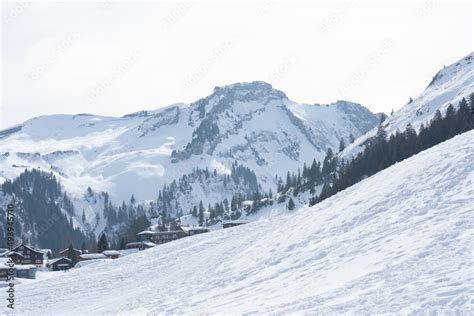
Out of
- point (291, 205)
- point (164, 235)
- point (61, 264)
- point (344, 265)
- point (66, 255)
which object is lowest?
point (61, 264)

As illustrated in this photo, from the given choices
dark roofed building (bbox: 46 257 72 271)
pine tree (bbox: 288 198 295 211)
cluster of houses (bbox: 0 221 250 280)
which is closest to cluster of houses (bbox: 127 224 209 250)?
cluster of houses (bbox: 0 221 250 280)

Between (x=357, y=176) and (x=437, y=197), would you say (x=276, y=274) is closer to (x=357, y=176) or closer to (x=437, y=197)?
(x=437, y=197)

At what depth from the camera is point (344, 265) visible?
941 inches

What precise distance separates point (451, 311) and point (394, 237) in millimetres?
8519

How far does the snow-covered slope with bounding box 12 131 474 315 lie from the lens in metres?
18.9

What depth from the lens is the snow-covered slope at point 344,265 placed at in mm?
18891

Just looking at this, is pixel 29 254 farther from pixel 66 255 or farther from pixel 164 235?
pixel 164 235

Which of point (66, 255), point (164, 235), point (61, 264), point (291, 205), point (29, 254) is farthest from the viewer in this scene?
point (164, 235)

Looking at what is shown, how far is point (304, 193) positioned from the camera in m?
162

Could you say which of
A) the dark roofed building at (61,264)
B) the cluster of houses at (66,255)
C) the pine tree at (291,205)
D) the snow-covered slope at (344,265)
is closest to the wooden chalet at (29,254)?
the cluster of houses at (66,255)

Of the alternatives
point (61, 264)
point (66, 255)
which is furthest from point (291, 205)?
point (61, 264)

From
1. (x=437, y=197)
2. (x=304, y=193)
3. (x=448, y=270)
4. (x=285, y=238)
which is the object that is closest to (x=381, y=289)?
(x=448, y=270)

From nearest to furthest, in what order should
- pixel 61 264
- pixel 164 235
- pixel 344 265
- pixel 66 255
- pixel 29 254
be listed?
1. pixel 344 265
2. pixel 61 264
3. pixel 29 254
4. pixel 66 255
5. pixel 164 235

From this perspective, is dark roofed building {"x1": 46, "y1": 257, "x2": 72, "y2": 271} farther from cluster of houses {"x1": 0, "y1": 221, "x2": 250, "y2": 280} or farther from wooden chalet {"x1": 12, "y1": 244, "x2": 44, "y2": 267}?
wooden chalet {"x1": 12, "y1": 244, "x2": 44, "y2": 267}
